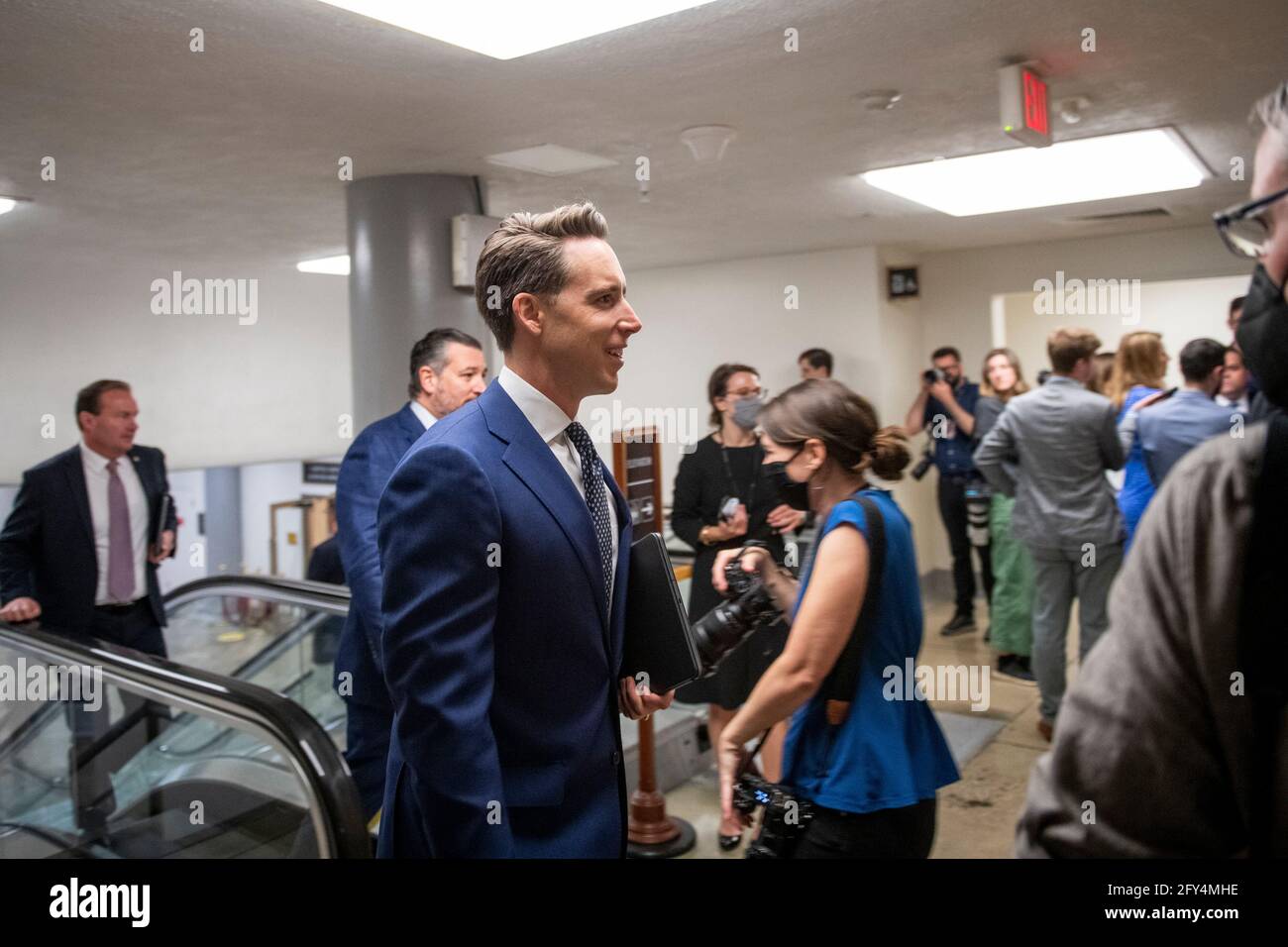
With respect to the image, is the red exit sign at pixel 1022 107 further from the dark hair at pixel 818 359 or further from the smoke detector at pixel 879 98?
the dark hair at pixel 818 359

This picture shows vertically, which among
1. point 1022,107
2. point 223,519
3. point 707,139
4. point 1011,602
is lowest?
point 1011,602

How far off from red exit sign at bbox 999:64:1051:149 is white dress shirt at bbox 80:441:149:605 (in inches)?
137

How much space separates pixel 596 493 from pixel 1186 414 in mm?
1135

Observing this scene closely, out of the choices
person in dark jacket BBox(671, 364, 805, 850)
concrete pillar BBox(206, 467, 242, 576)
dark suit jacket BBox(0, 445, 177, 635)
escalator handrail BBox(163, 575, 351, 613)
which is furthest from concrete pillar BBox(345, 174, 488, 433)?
concrete pillar BBox(206, 467, 242, 576)

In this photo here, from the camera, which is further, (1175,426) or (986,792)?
(986,792)

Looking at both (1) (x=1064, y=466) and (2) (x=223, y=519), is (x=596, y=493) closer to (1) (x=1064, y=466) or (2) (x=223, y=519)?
(1) (x=1064, y=466)

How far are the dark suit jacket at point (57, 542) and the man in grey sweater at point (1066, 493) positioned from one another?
3.50 m

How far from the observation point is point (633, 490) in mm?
3041

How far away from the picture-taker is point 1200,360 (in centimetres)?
190

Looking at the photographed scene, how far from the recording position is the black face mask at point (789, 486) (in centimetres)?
194

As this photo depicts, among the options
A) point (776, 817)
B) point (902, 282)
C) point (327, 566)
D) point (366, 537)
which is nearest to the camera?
point (776, 817)

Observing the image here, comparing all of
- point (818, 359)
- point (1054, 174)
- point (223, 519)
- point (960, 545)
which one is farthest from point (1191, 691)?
point (223, 519)

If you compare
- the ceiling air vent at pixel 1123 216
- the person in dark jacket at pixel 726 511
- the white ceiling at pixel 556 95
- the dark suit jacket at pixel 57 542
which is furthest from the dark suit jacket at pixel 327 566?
the ceiling air vent at pixel 1123 216

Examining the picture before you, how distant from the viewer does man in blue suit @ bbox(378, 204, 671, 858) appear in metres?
1.38
